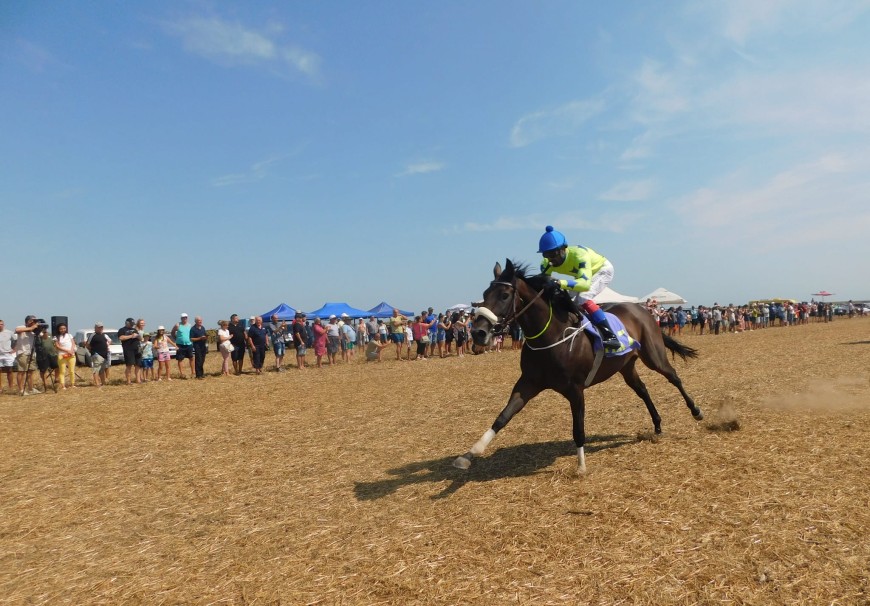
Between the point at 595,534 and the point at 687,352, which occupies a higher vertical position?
the point at 687,352

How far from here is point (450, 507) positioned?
5.66 m

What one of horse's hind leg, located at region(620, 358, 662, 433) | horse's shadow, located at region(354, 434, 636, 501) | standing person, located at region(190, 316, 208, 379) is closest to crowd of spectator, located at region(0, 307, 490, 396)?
standing person, located at region(190, 316, 208, 379)

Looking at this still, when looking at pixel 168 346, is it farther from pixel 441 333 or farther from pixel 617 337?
pixel 617 337

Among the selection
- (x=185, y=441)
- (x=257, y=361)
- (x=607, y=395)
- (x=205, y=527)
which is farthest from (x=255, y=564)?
(x=257, y=361)

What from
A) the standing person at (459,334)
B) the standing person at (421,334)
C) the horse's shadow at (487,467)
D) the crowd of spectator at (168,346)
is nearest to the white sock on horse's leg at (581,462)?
the horse's shadow at (487,467)

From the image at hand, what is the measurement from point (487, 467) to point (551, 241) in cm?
304

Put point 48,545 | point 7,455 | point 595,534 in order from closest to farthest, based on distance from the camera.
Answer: point 595,534, point 48,545, point 7,455

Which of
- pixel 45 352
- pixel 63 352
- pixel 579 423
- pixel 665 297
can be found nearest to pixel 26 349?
pixel 45 352

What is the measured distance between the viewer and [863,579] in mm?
3674

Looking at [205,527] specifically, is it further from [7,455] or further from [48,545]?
[7,455]

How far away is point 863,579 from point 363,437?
7088 mm

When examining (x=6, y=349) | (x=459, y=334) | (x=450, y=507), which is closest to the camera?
(x=450, y=507)

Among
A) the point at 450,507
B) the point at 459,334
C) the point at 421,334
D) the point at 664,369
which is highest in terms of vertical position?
the point at 421,334

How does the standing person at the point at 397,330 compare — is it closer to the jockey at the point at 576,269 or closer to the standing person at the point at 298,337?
the standing person at the point at 298,337
